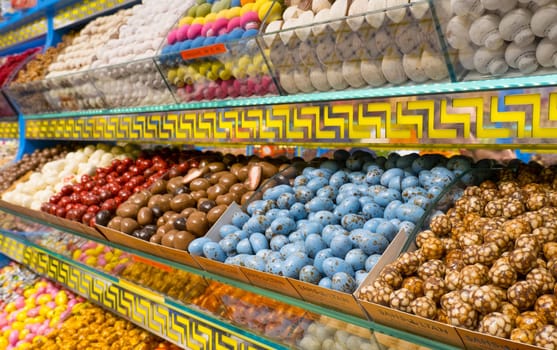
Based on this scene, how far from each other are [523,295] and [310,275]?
1.88ft

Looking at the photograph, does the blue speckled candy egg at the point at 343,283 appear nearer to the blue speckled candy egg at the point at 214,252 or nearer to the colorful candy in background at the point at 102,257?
the blue speckled candy egg at the point at 214,252

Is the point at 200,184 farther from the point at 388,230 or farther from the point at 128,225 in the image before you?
the point at 388,230

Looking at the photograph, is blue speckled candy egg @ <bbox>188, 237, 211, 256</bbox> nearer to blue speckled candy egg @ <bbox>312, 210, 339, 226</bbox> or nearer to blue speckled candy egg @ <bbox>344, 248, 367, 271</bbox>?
blue speckled candy egg @ <bbox>312, 210, 339, 226</bbox>

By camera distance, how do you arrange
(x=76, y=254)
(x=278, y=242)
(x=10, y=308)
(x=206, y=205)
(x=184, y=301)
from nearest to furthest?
(x=278, y=242)
(x=184, y=301)
(x=206, y=205)
(x=76, y=254)
(x=10, y=308)

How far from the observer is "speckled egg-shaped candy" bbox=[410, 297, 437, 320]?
45.9 inches

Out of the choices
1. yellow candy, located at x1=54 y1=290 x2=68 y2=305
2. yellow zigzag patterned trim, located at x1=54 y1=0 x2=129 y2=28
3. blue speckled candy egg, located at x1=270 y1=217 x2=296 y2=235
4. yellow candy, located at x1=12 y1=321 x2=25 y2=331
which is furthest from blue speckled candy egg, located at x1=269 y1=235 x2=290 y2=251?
yellow zigzag patterned trim, located at x1=54 y1=0 x2=129 y2=28

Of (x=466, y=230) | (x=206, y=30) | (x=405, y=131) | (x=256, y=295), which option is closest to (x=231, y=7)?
(x=206, y=30)

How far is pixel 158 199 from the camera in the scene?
233 centimetres

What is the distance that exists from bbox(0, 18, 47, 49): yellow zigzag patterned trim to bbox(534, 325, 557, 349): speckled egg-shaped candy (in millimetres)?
4569

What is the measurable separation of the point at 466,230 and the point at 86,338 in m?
2.04

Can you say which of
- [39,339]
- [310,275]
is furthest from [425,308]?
[39,339]

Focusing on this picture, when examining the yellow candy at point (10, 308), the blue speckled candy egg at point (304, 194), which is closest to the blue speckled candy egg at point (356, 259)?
the blue speckled candy egg at point (304, 194)

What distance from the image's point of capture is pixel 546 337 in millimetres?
994

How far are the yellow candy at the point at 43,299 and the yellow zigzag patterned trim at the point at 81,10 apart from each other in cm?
211
